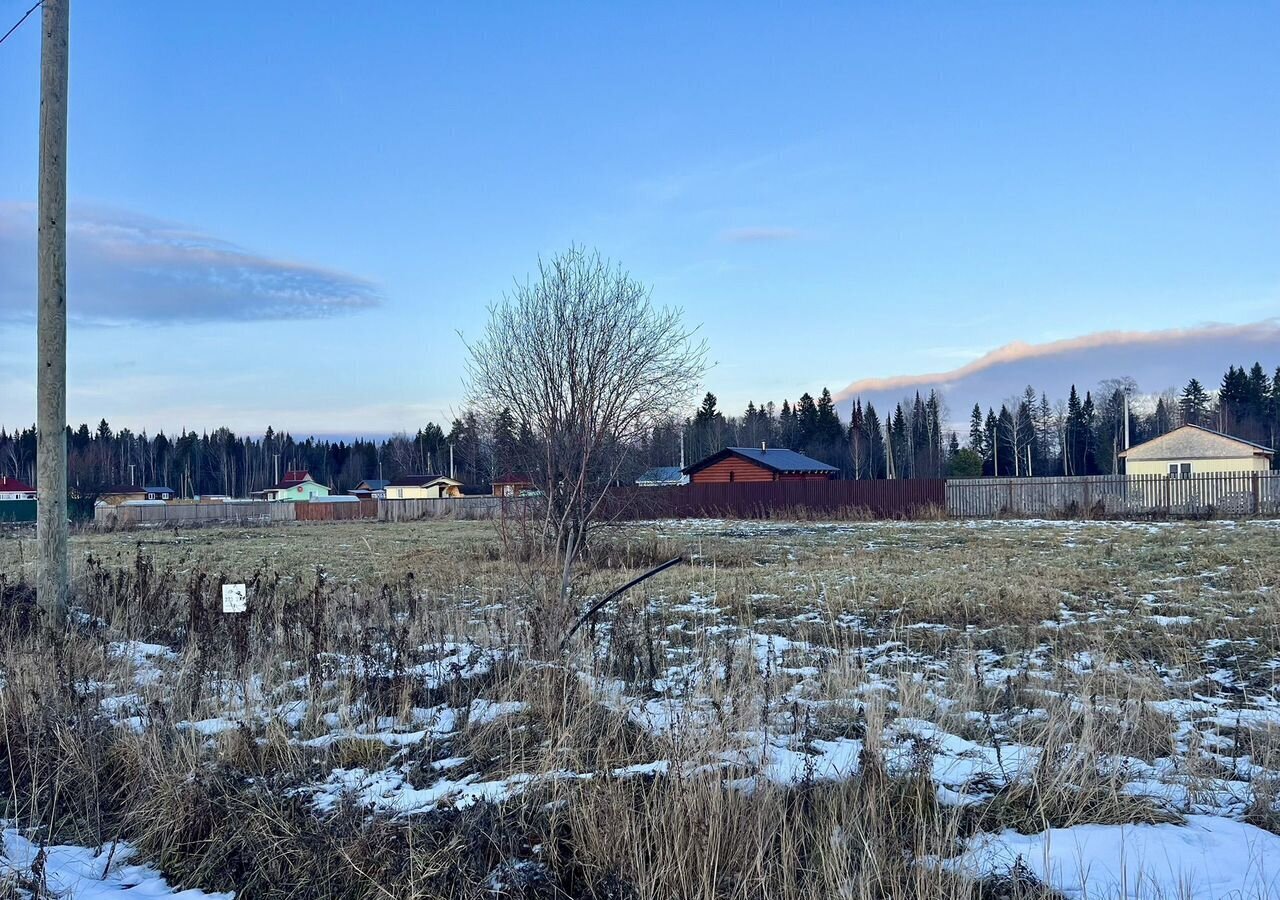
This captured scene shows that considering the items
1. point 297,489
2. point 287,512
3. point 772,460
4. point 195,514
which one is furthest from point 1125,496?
point 297,489

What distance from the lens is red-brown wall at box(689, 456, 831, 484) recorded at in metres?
46.6

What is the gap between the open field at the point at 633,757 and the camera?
120 inches

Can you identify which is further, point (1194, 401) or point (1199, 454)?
point (1194, 401)

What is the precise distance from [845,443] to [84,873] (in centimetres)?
9749

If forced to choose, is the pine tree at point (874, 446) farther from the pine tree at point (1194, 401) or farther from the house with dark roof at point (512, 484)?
the house with dark roof at point (512, 484)

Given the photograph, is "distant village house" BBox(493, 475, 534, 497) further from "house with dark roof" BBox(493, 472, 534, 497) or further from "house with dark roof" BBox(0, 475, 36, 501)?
"house with dark roof" BBox(0, 475, 36, 501)

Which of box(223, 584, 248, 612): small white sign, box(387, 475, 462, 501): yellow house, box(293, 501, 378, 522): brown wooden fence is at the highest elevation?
box(387, 475, 462, 501): yellow house

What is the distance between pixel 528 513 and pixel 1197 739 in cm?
1157

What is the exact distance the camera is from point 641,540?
758 inches

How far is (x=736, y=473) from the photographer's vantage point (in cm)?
4775

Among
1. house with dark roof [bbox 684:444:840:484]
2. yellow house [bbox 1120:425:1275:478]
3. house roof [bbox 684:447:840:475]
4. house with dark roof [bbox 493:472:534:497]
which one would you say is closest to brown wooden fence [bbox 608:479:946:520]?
house with dark roof [bbox 684:444:840:484]

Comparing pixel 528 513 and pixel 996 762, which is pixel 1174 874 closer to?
pixel 996 762

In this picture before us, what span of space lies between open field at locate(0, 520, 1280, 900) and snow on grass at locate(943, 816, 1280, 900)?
0.05 feet

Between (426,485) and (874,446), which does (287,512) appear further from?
(874,446)
